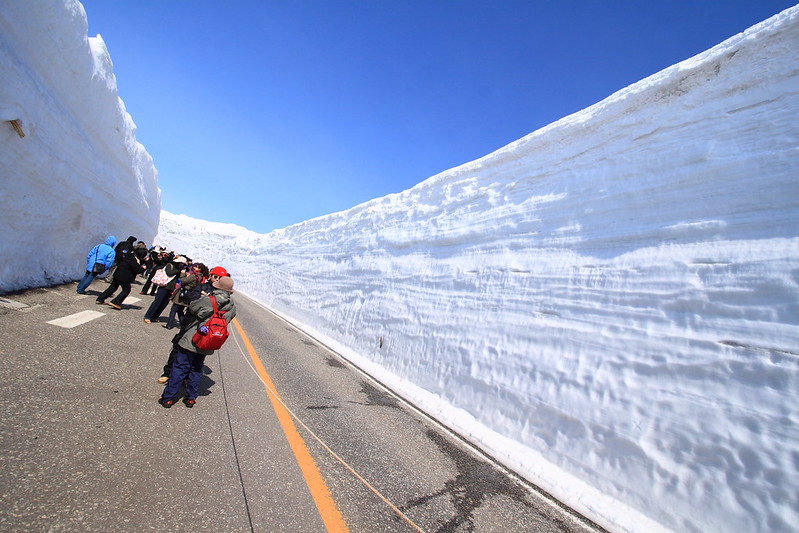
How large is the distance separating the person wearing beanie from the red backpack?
0.16 ft

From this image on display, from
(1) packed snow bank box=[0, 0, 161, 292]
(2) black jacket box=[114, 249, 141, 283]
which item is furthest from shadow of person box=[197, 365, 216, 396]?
(1) packed snow bank box=[0, 0, 161, 292]

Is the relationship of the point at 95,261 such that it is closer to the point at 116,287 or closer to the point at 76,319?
the point at 116,287

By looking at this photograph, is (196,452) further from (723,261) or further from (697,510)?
(723,261)

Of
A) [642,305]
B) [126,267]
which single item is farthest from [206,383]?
[642,305]

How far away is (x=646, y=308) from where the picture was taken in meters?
3.88

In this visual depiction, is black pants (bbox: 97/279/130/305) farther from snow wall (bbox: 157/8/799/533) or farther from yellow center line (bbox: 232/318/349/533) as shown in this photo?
snow wall (bbox: 157/8/799/533)

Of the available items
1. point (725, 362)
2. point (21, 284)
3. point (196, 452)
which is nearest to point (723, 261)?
point (725, 362)

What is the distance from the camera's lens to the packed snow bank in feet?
19.6

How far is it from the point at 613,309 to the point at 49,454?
5388 mm

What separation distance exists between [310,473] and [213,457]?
78cm

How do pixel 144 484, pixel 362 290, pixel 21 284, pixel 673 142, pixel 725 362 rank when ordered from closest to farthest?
pixel 144 484
pixel 725 362
pixel 673 142
pixel 21 284
pixel 362 290

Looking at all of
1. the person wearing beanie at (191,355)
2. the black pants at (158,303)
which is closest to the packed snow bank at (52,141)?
the black pants at (158,303)

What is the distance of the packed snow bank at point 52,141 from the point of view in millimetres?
5965

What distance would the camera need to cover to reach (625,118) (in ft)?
17.5
